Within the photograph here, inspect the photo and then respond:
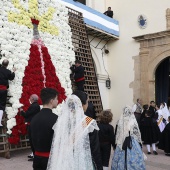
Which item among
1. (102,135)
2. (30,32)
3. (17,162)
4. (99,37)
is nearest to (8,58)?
(30,32)

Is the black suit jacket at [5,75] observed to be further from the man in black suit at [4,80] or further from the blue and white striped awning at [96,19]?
the blue and white striped awning at [96,19]

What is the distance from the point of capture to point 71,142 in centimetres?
280

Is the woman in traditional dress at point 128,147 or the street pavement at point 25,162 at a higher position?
the woman in traditional dress at point 128,147

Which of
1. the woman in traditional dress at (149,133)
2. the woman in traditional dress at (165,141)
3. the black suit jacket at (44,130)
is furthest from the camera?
the woman in traditional dress at (149,133)

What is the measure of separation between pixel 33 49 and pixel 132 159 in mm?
4058

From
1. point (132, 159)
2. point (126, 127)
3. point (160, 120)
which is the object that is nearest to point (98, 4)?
point (160, 120)

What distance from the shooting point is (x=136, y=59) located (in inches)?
484

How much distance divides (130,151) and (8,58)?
11.7ft

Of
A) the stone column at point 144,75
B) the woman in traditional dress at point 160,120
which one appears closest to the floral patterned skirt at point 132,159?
the woman in traditional dress at point 160,120

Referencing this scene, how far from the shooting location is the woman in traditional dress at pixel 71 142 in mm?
2759

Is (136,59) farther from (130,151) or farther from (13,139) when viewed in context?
(130,151)

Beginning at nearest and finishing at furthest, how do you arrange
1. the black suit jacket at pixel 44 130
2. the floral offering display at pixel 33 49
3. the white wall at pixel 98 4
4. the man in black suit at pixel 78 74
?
the black suit jacket at pixel 44 130 < the floral offering display at pixel 33 49 < the man in black suit at pixel 78 74 < the white wall at pixel 98 4

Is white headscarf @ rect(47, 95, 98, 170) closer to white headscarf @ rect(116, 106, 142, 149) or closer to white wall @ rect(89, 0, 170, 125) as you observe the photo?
white headscarf @ rect(116, 106, 142, 149)

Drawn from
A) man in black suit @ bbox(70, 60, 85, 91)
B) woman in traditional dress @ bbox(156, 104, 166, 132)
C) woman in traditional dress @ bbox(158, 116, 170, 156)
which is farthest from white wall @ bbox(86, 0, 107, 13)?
woman in traditional dress @ bbox(158, 116, 170, 156)
